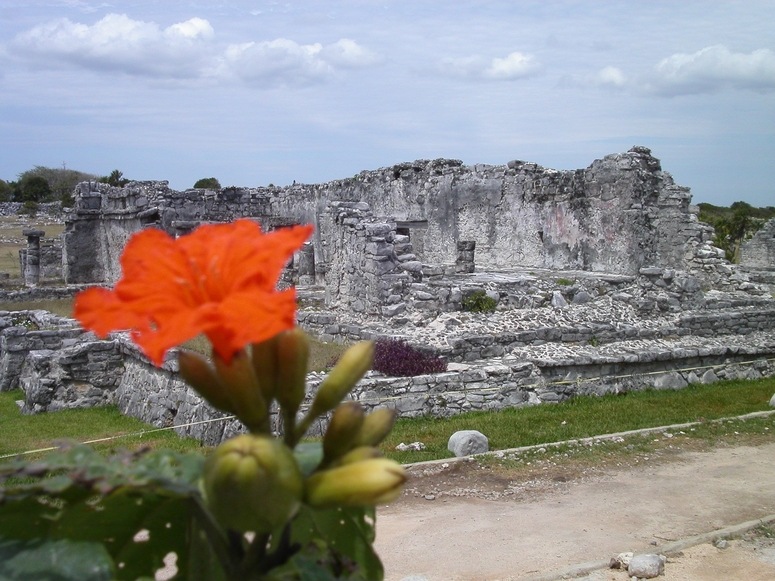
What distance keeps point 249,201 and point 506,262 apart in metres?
10.5

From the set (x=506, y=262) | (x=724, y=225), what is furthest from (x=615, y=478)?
(x=724, y=225)

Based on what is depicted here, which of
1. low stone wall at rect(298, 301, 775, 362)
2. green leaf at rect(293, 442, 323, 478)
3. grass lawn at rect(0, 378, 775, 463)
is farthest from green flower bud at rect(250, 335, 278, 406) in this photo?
low stone wall at rect(298, 301, 775, 362)

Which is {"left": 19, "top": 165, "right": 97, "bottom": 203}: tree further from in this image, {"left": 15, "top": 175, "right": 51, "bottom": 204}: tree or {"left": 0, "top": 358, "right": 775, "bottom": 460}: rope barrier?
{"left": 0, "top": 358, "right": 775, "bottom": 460}: rope barrier

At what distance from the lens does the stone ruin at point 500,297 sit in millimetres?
10914

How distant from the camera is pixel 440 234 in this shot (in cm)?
2252

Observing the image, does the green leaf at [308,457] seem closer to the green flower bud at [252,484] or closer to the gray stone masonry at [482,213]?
the green flower bud at [252,484]

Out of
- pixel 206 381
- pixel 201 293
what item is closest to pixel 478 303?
pixel 206 381

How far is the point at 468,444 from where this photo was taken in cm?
822

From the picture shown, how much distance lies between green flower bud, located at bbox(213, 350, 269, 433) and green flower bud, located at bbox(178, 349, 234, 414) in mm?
17

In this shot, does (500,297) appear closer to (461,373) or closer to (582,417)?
(461,373)

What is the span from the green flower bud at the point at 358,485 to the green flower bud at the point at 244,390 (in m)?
0.12

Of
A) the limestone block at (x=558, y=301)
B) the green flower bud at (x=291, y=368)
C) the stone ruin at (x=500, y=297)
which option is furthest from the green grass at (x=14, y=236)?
the green flower bud at (x=291, y=368)

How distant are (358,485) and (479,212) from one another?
20.6 m

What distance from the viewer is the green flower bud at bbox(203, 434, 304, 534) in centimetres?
96
